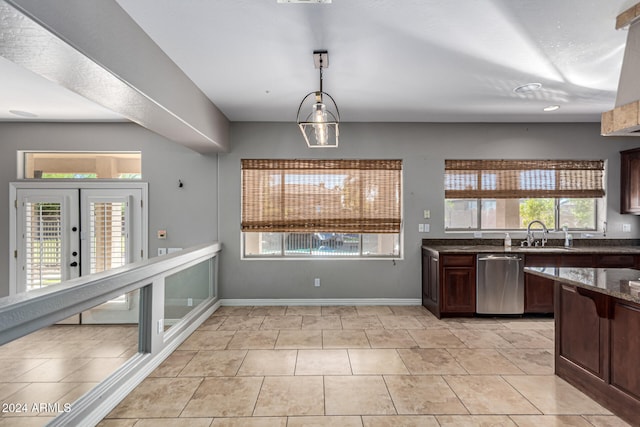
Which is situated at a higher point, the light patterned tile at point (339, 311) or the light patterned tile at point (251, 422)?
the light patterned tile at point (339, 311)

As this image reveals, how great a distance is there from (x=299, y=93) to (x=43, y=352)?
11.9ft

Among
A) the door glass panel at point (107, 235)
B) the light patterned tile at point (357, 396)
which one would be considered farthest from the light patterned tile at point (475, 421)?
the door glass panel at point (107, 235)

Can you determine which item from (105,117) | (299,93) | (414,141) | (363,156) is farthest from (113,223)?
(414,141)

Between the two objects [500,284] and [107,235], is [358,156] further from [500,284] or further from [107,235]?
[107,235]

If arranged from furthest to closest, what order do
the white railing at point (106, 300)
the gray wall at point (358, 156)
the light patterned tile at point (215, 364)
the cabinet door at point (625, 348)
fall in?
the gray wall at point (358, 156), the light patterned tile at point (215, 364), the cabinet door at point (625, 348), the white railing at point (106, 300)

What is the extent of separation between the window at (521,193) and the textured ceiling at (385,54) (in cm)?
89

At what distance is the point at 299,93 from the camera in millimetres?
3818

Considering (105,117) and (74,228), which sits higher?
(105,117)

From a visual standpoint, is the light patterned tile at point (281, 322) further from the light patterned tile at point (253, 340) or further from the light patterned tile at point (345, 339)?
the light patterned tile at point (345, 339)

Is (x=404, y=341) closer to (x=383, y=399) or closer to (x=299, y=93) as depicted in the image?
(x=383, y=399)

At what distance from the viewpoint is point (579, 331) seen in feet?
8.87

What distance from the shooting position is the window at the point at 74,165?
4.84 metres

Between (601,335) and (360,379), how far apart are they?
182 centimetres

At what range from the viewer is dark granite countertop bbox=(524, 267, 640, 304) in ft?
6.98
